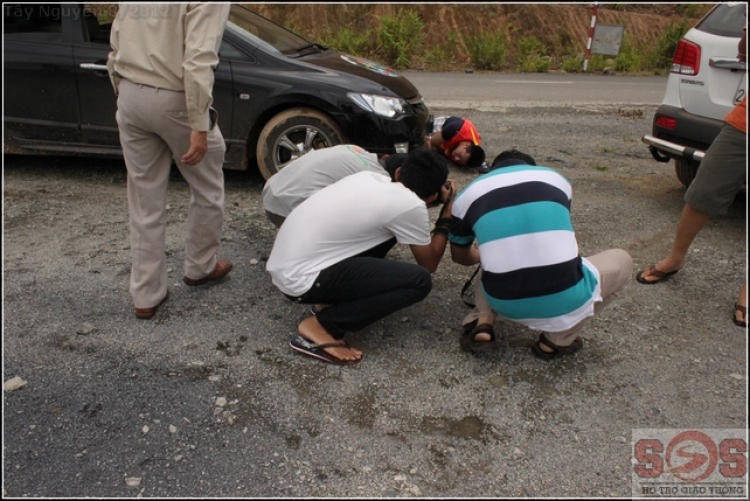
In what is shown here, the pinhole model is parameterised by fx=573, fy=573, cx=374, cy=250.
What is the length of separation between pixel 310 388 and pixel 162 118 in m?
1.45

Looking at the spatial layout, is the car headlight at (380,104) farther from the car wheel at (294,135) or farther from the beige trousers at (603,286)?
the beige trousers at (603,286)

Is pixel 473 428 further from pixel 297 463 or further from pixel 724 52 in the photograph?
pixel 724 52

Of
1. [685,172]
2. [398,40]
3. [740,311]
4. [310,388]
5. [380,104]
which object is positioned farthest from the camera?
[398,40]

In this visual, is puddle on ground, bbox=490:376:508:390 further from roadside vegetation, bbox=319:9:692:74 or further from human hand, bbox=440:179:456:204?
roadside vegetation, bbox=319:9:692:74

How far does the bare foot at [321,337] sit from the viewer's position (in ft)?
9.12

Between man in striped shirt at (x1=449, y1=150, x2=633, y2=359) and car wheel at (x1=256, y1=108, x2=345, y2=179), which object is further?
car wheel at (x1=256, y1=108, x2=345, y2=179)

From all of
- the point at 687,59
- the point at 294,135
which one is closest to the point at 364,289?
the point at 294,135

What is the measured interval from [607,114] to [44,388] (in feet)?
25.0

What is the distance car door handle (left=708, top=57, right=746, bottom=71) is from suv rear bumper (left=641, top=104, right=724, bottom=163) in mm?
360

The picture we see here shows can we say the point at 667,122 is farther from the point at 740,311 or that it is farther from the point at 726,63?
the point at 740,311

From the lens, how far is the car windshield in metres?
4.71

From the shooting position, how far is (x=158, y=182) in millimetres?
2957

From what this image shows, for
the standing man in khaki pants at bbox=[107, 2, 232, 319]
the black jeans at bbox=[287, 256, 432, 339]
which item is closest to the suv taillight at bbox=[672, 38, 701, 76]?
the black jeans at bbox=[287, 256, 432, 339]

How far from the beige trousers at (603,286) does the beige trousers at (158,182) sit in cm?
154
